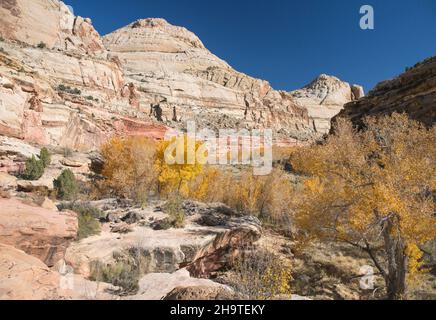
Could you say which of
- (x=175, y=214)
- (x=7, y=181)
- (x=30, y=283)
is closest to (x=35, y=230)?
(x=30, y=283)

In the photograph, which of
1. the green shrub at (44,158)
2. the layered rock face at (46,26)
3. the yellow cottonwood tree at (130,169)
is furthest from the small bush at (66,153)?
the layered rock face at (46,26)

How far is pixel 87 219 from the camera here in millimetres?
13039

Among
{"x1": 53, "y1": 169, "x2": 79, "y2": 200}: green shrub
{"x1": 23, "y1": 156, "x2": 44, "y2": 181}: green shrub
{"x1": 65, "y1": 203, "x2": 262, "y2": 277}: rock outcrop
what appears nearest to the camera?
{"x1": 65, "y1": 203, "x2": 262, "y2": 277}: rock outcrop

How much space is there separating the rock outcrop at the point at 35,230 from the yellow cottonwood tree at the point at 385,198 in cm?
846

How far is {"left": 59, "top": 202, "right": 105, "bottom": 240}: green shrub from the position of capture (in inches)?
476

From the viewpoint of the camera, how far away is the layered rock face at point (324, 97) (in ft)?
369

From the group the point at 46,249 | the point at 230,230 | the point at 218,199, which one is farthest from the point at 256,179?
the point at 46,249

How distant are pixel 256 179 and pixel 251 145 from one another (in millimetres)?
38658

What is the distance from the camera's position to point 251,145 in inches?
2559

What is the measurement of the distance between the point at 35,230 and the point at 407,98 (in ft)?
128

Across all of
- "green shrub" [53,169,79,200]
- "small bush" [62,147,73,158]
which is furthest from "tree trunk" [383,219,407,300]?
"small bush" [62,147,73,158]

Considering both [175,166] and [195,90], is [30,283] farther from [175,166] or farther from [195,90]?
[195,90]

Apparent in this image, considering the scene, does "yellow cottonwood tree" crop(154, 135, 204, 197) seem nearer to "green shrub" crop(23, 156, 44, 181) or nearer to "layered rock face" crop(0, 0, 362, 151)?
"green shrub" crop(23, 156, 44, 181)

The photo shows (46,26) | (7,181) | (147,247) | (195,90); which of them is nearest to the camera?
(147,247)
